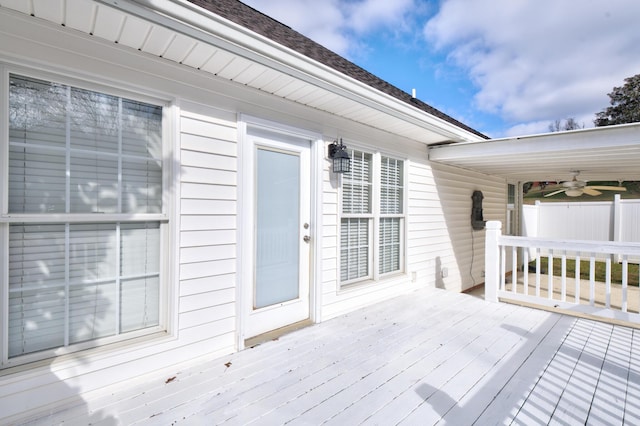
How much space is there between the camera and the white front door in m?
2.81

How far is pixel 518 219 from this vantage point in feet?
26.7

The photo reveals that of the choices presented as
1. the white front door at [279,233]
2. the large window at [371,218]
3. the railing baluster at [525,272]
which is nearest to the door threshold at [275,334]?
the white front door at [279,233]

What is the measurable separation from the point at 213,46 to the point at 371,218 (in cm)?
263

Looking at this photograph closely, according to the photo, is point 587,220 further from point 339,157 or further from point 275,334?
point 275,334

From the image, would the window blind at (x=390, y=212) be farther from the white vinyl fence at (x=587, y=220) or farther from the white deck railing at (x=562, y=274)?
the white vinyl fence at (x=587, y=220)

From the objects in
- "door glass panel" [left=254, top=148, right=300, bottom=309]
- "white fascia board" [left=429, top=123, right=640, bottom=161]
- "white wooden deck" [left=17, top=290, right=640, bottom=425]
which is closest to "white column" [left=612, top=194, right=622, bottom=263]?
"white fascia board" [left=429, top=123, right=640, bottom=161]

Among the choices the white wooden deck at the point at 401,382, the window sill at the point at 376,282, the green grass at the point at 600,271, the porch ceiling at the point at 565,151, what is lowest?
the green grass at the point at 600,271

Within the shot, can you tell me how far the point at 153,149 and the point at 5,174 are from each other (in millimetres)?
781

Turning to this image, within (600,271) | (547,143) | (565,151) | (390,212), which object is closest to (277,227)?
(390,212)

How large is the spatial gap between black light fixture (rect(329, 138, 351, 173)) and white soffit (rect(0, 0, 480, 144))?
0.37 metres

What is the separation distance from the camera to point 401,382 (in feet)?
6.91

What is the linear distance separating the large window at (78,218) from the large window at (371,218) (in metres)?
2.06

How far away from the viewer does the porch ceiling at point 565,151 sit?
3492 mm

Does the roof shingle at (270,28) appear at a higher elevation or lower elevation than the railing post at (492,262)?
higher
